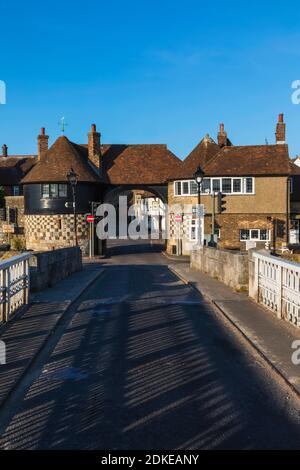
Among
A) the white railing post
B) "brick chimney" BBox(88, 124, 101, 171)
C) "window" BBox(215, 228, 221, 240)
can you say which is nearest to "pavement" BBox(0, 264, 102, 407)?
the white railing post

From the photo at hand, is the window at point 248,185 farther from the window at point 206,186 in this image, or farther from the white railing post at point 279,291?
the white railing post at point 279,291

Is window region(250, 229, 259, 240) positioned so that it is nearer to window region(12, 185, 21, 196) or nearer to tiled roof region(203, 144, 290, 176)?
tiled roof region(203, 144, 290, 176)

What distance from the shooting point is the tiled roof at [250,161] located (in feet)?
124

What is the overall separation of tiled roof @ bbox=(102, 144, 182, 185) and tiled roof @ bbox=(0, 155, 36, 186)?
789 inches

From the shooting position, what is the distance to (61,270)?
2008cm

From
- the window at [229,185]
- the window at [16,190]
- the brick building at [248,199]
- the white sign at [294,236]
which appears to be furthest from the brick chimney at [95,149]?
the window at [16,190]

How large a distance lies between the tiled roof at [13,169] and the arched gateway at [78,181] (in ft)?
63.5

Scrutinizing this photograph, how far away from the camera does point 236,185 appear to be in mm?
38125

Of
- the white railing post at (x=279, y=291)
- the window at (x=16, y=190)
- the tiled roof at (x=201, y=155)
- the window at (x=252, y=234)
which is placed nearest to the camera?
the white railing post at (x=279, y=291)

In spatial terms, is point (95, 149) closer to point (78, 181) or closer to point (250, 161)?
point (78, 181)

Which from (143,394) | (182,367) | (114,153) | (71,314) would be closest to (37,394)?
(143,394)

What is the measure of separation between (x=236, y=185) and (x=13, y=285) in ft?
93.9

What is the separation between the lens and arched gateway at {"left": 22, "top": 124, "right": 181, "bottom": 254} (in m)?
41.1
